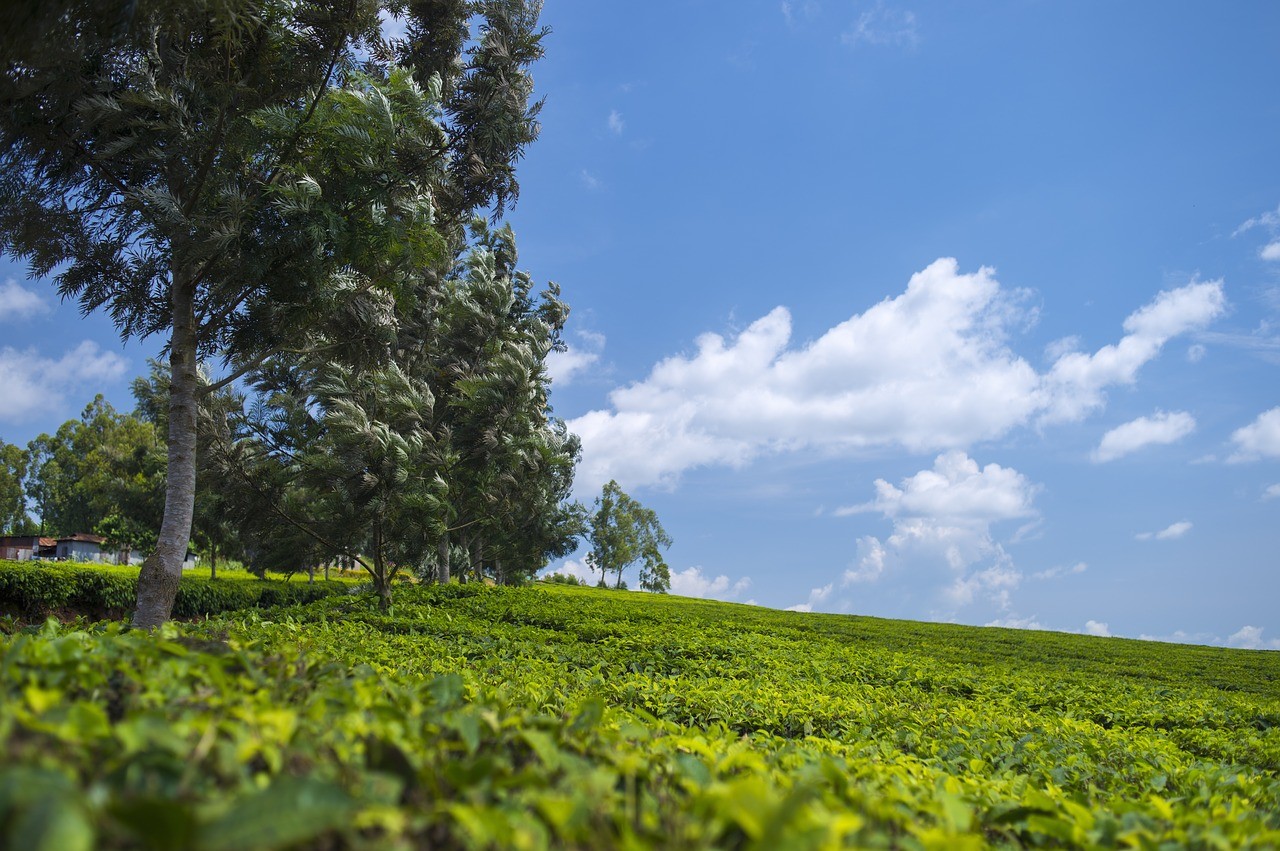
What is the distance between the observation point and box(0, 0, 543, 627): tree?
25.7ft


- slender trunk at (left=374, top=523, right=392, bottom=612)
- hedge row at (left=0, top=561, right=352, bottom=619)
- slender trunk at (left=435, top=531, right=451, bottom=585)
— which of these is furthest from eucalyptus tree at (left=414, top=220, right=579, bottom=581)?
hedge row at (left=0, top=561, right=352, bottom=619)

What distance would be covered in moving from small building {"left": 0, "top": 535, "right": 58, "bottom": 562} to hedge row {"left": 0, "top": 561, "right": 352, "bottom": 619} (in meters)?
39.4

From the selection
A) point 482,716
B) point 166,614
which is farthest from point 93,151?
point 482,716

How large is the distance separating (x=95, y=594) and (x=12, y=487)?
2074 inches

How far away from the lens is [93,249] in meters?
9.05

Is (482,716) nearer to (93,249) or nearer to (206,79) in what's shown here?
(206,79)

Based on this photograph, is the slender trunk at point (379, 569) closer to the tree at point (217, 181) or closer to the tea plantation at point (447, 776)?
the tree at point (217, 181)

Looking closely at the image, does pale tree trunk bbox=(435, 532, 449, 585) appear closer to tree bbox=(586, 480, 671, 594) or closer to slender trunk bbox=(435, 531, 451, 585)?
slender trunk bbox=(435, 531, 451, 585)

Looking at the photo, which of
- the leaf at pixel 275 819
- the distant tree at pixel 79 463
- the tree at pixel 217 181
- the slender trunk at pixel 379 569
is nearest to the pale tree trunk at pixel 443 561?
the slender trunk at pixel 379 569

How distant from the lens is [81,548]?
50.1 m

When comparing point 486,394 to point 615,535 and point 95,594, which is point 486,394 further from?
point 615,535

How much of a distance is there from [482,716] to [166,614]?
316 inches

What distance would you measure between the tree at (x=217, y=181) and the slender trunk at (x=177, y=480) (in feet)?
0.07

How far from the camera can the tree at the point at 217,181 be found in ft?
25.7
